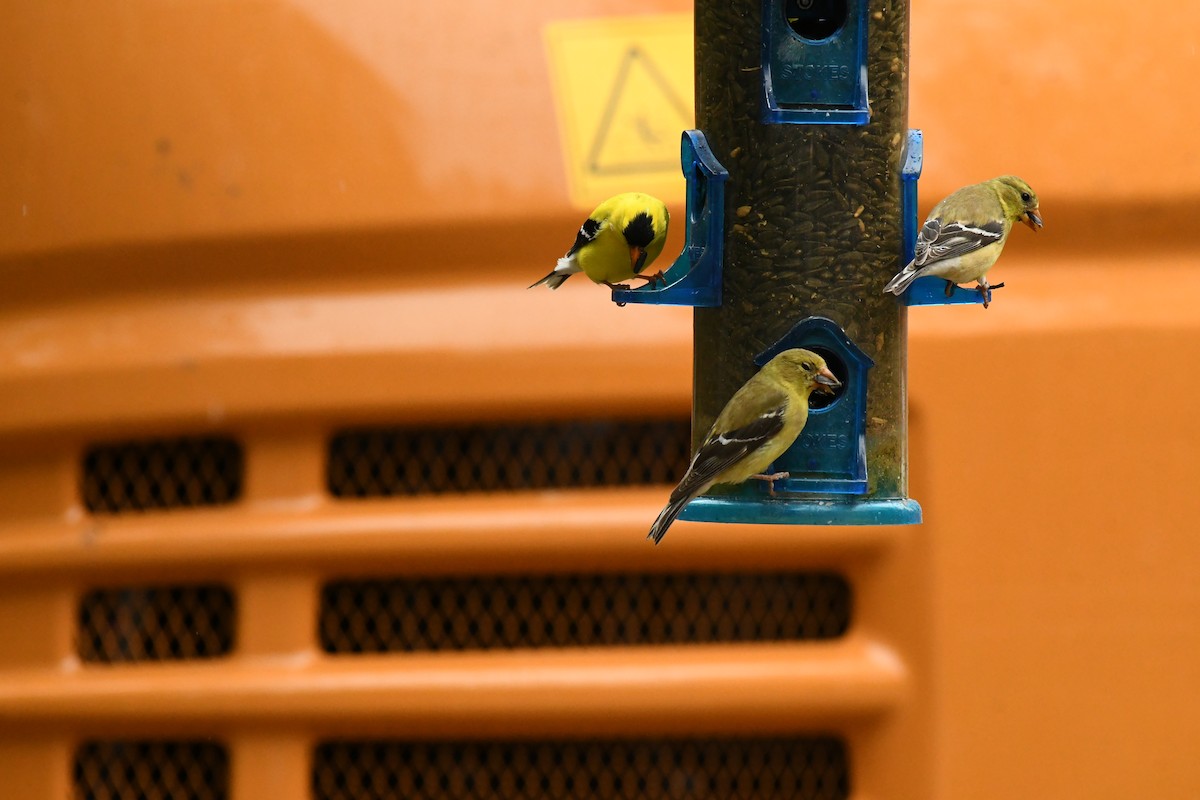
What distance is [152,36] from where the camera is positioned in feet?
13.5

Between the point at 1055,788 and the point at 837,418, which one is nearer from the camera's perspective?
the point at 837,418

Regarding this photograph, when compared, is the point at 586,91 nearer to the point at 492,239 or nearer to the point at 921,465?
the point at 492,239

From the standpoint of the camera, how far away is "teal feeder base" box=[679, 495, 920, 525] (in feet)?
10.4

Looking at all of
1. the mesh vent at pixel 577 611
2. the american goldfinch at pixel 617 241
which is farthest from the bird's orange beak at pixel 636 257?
the mesh vent at pixel 577 611

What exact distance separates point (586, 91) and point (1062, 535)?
4.71 feet

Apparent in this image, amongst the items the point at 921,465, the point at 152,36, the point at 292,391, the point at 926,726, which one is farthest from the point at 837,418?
the point at 152,36

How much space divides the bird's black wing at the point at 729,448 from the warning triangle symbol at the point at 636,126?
1034mm

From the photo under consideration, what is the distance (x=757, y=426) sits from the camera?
3127mm

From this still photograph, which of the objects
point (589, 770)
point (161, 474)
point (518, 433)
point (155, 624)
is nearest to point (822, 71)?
point (518, 433)

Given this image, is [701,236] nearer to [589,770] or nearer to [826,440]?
[826,440]

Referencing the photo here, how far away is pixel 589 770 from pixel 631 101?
61.2 inches

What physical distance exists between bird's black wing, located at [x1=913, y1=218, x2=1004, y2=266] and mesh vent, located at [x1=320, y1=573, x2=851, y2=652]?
3.76 ft

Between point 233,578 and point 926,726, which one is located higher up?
point 233,578

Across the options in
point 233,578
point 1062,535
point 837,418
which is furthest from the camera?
point 233,578
